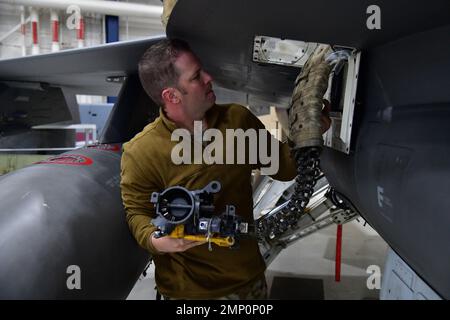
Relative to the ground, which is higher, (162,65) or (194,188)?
(162,65)

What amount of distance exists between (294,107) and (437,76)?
455 millimetres

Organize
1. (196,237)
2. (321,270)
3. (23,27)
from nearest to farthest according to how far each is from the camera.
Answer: (196,237), (321,270), (23,27)

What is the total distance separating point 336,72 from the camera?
4.41 feet

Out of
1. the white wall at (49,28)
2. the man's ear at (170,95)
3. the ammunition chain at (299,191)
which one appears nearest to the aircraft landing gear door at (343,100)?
the ammunition chain at (299,191)

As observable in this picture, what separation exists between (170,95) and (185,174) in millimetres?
254

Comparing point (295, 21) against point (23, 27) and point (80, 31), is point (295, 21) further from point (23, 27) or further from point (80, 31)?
point (23, 27)

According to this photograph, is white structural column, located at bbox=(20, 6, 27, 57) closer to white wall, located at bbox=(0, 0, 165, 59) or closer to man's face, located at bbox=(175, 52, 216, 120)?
white wall, located at bbox=(0, 0, 165, 59)

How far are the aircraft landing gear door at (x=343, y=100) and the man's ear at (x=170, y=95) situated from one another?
53cm

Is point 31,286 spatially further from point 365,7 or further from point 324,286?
point 324,286

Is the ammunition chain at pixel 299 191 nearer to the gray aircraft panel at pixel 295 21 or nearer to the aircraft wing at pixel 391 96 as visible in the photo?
the aircraft wing at pixel 391 96

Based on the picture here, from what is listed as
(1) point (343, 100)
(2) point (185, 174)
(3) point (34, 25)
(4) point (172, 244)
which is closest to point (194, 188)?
(2) point (185, 174)

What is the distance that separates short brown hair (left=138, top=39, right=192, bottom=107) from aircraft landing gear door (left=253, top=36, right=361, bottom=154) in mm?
356

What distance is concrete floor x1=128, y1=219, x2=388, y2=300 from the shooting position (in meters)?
3.56

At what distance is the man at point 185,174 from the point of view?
122 cm
